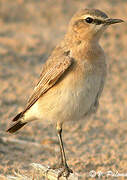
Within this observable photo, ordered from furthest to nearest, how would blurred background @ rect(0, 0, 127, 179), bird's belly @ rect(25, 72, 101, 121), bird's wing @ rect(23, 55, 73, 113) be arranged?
blurred background @ rect(0, 0, 127, 179)
bird's wing @ rect(23, 55, 73, 113)
bird's belly @ rect(25, 72, 101, 121)

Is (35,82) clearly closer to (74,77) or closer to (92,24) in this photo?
(92,24)

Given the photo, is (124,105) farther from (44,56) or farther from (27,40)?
(27,40)

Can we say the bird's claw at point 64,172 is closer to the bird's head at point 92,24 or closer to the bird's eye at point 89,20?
the bird's head at point 92,24

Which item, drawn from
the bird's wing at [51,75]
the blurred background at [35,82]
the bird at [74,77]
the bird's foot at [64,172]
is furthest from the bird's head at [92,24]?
the blurred background at [35,82]

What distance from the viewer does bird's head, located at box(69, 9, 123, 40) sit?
19.6 feet

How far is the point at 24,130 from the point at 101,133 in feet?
5.07

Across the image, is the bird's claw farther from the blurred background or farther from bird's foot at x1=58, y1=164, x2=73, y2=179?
the blurred background

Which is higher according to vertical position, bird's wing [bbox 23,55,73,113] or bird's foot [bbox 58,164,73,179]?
bird's wing [bbox 23,55,73,113]

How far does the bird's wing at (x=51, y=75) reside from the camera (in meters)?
5.80

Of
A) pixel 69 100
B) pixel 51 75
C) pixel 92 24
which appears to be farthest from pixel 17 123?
pixel 92 24

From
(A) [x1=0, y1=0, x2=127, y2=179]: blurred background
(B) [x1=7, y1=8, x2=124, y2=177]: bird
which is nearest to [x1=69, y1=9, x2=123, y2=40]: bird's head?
(B) [x1=7, y1=8, x2=124, y2=177]: bird

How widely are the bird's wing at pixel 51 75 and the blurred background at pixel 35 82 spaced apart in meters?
1.21

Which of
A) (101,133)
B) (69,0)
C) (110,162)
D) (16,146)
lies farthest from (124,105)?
(69,0)

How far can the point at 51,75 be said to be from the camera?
19.7 ft
